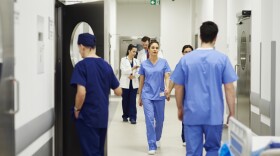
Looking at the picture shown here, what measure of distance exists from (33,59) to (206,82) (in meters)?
1.58

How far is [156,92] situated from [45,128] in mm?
2349

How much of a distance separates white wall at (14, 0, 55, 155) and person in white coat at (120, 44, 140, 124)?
469 centimetres

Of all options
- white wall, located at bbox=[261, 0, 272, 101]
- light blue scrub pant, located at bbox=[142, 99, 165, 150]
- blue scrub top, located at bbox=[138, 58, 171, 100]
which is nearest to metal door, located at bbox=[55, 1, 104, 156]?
blue scrub top, located at bbox=[138, 58, 171, 100]

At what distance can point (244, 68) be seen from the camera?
6461 mm

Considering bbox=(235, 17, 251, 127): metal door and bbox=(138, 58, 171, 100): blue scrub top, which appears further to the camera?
bbox=(235, 17, 251, 127): metal door

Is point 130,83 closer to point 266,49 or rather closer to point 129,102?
point 129,102

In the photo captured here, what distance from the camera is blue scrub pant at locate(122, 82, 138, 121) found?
8703 mm

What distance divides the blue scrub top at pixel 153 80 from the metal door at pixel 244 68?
4.46 feet

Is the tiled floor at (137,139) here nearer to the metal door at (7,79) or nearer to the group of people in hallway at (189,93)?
the group of people in hallway at (189,93)

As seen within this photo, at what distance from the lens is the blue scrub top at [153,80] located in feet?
18.9

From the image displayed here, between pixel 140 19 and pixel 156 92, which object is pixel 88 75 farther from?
pixel 140 19

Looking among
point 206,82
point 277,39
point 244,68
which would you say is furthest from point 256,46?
point 206,82

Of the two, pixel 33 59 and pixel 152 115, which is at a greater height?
pixel 33 59

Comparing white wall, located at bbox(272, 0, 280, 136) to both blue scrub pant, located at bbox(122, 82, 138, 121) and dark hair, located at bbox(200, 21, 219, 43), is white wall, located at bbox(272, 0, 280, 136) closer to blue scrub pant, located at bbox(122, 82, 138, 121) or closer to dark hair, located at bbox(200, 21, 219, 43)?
dark hair, located at bbox(200, 21, 219, 43)
